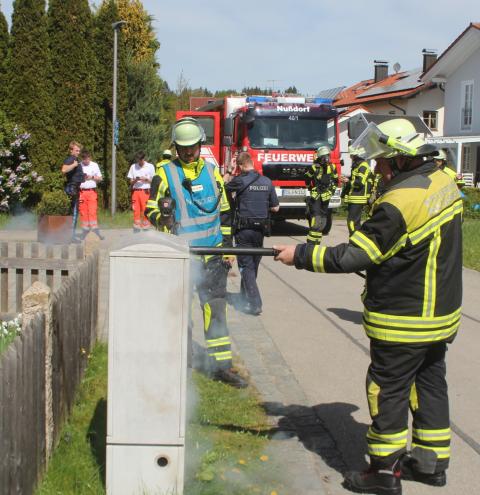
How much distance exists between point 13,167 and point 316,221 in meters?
10.4

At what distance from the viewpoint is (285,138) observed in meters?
16.8

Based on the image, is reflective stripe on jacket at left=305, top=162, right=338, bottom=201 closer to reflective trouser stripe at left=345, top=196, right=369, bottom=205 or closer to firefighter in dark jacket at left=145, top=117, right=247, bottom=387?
reflective trouser stripe at left=345, top=196, right=369, bottom=205

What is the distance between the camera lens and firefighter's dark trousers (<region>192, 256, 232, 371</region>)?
5.78 metres

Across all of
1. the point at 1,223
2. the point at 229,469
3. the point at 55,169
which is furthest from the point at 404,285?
the point at 55,169

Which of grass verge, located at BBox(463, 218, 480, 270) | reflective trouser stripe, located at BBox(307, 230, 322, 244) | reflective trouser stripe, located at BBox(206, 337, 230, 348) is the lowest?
reflective trouser stripe, located at BBox(206, 337, 230, 348)

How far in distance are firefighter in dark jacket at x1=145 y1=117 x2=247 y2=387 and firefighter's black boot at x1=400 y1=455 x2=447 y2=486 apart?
1732 millimetres

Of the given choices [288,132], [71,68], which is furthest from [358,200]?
[71,68]

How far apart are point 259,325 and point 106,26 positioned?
1537cm

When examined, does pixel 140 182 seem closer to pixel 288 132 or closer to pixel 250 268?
pixel 288 132

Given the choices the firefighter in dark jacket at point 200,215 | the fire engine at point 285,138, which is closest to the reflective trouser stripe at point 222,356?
the firefighter in dark jacket at point 200,215

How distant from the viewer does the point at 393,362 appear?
12.4ft

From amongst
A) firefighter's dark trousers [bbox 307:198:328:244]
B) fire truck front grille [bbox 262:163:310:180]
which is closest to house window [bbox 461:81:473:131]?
fire truck front grille [bbox 262:163:310:180]

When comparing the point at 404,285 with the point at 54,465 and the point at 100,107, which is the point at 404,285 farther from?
the point at 100,107

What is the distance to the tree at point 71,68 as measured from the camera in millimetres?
19547
